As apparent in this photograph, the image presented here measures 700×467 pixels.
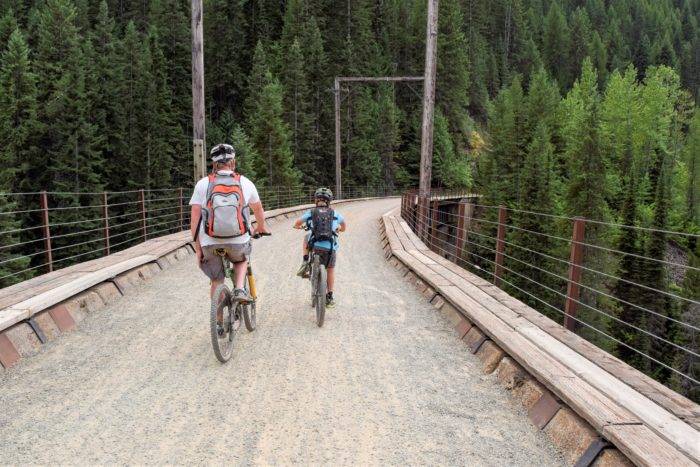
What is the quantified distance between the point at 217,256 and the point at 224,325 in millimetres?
638

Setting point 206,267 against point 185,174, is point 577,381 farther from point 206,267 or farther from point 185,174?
point 185,174

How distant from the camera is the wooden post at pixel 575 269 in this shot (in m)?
5.51

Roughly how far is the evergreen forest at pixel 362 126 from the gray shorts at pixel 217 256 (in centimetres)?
2040

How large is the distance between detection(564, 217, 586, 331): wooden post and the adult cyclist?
9.96 ft

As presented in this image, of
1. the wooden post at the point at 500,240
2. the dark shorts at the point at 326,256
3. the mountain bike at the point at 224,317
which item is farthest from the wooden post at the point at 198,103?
the mountain bike at the point at 224,317

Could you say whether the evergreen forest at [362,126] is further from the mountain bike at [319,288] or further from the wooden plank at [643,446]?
the wooden plank at [643,446]

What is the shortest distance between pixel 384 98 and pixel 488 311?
5956 centimetres

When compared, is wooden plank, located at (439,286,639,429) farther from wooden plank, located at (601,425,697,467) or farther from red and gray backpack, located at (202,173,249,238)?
red and gray backpack, located at (202,173,249,238)

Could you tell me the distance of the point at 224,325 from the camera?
5203 millimetres

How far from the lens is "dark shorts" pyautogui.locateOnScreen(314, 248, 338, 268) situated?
23.3ft

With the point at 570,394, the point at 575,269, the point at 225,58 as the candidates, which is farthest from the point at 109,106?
the point at 570,394

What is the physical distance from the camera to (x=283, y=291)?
892 cm

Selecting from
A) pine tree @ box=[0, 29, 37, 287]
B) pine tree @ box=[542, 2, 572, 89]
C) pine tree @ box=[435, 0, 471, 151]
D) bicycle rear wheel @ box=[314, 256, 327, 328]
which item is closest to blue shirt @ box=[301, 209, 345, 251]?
bicycle rear wheel @ box=[314, 256, 327, 328]

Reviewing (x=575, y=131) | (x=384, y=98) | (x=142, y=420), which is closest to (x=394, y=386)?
(x=142, y=420)
